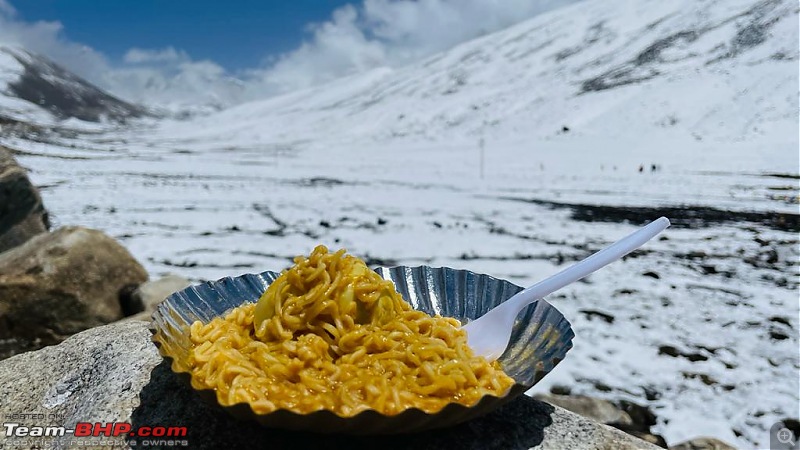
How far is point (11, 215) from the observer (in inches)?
352

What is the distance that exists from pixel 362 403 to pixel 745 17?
77818mm

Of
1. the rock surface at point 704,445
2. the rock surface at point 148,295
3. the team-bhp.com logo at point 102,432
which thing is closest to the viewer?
the team-bhp.com logo at point 102,432

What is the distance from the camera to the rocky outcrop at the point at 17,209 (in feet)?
29.2

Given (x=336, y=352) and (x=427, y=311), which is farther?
(x=427, y=311)

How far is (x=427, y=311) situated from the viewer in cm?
351

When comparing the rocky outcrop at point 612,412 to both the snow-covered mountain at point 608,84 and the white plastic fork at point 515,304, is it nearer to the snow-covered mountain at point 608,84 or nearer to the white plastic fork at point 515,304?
the white plastic fork at point 515,304

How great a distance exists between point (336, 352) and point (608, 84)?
59.4 meters

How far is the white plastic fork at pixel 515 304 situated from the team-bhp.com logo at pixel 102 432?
60.9 inches

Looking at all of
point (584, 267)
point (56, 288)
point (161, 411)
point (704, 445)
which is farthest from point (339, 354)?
point (56, 288)

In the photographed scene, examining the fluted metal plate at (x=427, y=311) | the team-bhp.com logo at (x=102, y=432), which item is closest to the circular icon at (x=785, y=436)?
the fluted metal plate at (x=427, y=311)

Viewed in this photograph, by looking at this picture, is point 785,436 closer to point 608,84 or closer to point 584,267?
point 584,267

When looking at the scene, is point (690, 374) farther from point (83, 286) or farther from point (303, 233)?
point (303, 233)

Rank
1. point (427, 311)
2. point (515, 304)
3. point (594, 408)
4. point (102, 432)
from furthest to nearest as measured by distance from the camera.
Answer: point (594, 408), point (427, 311), point (515, 304), point (102, 432)

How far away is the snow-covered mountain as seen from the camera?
4028cm
